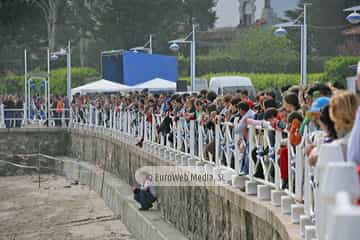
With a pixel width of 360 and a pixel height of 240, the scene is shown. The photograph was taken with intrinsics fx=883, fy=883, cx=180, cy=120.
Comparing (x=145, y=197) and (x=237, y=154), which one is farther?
(x=145, y=197)

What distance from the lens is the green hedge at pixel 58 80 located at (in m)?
54.7

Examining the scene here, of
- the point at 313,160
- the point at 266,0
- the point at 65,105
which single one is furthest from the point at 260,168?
the point at 266,0

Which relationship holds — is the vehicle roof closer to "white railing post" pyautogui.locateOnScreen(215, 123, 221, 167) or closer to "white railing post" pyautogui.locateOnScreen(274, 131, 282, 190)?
"white railing post" pyautogui.locateOnScreen(215, 123, 221, 167)

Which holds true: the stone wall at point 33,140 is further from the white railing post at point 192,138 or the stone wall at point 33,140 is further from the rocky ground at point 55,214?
the white railing post at point 192,138

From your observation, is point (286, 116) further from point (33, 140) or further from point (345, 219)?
point (33, 140)

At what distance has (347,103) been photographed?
4543mm

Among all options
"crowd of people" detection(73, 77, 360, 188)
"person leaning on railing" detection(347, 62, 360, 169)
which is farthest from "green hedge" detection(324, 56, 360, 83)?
"person leaning on railing" detection(347, 62, 360, 169)

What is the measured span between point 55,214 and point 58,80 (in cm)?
3138

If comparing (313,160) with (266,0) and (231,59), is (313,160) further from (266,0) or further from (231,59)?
(266,0)

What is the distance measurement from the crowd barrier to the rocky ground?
2.31m

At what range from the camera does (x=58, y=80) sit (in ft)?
182

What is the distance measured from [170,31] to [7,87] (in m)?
11.6

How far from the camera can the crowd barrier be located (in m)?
3.44

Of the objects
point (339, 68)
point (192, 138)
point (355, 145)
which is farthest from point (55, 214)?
point (355, 145)
